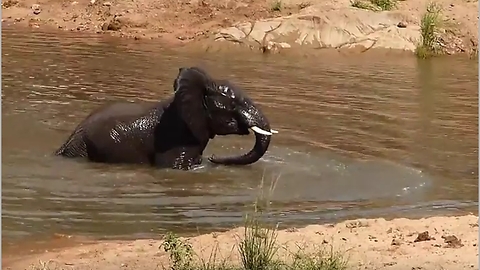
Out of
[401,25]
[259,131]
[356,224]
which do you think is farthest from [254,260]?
[401,25]

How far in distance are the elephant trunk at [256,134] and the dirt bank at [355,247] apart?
8.03ft

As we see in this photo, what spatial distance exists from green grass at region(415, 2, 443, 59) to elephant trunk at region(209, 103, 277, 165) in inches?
457

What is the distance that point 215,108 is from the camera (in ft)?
30.5

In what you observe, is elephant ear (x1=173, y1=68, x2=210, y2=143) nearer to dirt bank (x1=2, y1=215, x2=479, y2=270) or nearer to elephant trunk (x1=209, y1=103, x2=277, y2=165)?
elephant trunk (x1=209, y1=103, x2=277, y2=165)

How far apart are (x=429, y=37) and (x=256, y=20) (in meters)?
4.81

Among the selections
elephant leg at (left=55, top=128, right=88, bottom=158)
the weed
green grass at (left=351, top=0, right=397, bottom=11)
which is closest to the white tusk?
elephant leg at (left=55, top=128, right=88, bottom=158)

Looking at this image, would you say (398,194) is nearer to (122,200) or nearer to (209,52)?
(122,200)

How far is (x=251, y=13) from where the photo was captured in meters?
24.2

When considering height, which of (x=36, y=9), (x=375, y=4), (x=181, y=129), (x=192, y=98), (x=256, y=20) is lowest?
(x=36, y=9)

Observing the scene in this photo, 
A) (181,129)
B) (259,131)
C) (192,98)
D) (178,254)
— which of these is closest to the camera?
(178,254)

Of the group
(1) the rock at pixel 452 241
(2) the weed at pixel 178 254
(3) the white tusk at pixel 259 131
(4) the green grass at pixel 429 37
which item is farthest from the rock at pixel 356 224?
(4) the green grass at pixel 429 37

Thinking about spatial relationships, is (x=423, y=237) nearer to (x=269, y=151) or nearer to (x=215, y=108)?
(x=215, y=108)

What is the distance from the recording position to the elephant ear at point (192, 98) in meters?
9.25

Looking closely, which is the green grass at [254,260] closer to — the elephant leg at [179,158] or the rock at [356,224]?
the rock at [356,224]
